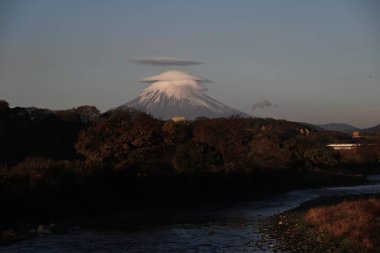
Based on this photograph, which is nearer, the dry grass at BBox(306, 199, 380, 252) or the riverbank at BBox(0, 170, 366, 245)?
the dry grass at BBox(306, 199, 380, 252)

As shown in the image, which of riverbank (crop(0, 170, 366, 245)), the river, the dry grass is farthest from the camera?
riverbank (crop(0, 170, 366, 245))

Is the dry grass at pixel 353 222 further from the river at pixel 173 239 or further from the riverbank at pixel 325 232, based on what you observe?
the river at pixel 173 239

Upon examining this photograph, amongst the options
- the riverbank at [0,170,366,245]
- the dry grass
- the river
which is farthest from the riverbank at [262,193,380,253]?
the riverbank at [0,170,366,245]

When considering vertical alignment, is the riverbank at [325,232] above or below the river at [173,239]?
above

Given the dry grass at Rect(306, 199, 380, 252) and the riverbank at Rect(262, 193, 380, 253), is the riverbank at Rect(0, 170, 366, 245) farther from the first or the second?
the dry grass at Rect(306, 199, 380, 252)

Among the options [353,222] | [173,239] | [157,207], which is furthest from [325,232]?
[157,207]

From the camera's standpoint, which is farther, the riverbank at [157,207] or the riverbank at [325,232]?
the riverbank at [157,207]

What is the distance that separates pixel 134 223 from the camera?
996 inches

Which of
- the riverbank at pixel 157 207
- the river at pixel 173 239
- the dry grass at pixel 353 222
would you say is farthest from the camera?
the riverbank at pixel 157 207

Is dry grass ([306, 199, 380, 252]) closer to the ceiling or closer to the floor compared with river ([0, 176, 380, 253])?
closer to the ceiling

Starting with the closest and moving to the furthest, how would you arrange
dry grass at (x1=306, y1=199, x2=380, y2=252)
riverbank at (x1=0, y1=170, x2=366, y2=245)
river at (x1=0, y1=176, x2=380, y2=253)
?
1. dry grass at (x1=306, y1=199, x2=380, y2=252)
2. river at (x1=0, y1=176, x2=380, y2=253)
3. riverbank at (x1=0, y1=170, x2=366, y2=245)

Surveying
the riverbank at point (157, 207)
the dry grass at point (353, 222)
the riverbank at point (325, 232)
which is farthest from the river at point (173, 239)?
the dry grass at point (353, 222)

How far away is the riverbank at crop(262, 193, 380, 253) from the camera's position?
15562 millimetres

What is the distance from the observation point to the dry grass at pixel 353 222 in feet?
50.9
